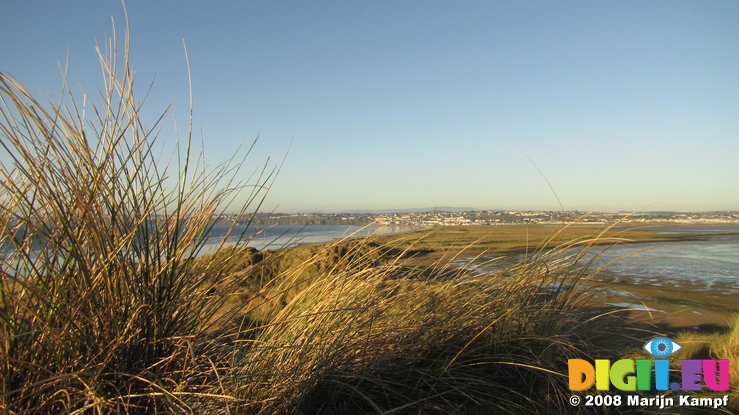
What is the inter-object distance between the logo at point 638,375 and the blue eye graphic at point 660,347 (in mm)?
191

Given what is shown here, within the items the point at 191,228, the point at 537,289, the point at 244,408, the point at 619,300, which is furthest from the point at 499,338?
the point at 619,300

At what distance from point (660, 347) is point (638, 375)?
0.80 m

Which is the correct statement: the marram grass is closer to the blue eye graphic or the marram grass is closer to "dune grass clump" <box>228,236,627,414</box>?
"dune grass clump" <box>228,236,627,414</box>

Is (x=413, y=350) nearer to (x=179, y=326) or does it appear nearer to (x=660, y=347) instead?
(x=179, y=326)

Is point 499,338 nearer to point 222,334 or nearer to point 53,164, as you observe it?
point 222,334

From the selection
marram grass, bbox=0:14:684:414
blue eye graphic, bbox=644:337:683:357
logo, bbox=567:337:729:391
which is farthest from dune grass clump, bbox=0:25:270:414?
blue eye graphic, bbox=644:337:683:357

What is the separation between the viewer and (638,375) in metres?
2.23

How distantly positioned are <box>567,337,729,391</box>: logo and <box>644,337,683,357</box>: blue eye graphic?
19 cm

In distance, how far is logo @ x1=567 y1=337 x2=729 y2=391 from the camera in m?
2.14

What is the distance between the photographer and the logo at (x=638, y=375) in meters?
2.14

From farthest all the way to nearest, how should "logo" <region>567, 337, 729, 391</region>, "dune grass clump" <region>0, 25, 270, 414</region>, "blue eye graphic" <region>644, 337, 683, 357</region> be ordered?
1. "blue eye graphic" <region>644, 337, 683, 357</region>
2. "logo" <region>567, 337, 729, 391</region>
3. "dune grass clump" <region>0, 25, 270, 414</region>

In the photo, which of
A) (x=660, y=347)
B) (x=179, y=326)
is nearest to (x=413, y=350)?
(x=179, y=326)

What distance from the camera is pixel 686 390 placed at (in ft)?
7.72

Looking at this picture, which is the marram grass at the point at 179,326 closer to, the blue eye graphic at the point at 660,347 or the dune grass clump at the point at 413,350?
the dune grass clump at the point at 413,350
